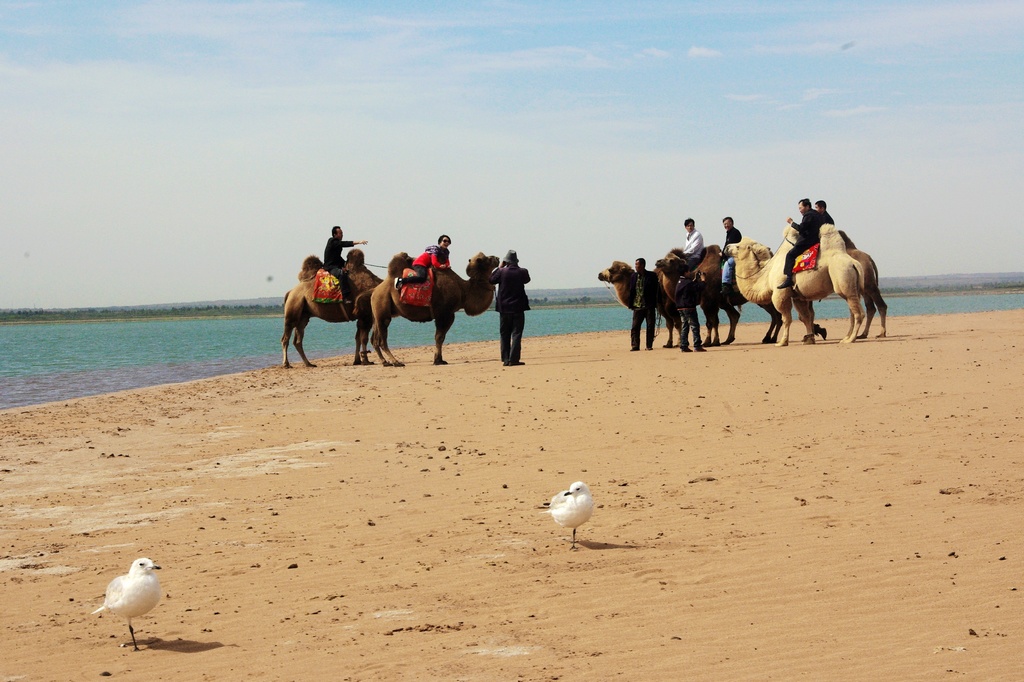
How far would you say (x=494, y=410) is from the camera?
14898 millimetres

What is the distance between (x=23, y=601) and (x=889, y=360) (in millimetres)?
12707

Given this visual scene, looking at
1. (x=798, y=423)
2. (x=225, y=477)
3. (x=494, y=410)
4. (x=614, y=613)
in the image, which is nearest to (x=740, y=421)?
(x=798, y=423)

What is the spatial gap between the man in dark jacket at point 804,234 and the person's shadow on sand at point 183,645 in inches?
609

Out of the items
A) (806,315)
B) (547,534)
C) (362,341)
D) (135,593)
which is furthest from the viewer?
(362,341)

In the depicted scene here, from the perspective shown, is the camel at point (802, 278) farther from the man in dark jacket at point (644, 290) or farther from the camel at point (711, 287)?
the man in dark jacket at point (644, 290)

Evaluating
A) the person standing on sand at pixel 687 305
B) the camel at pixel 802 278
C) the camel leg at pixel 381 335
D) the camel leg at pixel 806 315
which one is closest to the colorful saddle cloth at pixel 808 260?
the camel at pixel 802 278

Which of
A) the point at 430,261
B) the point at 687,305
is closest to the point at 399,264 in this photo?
the point at 430,261

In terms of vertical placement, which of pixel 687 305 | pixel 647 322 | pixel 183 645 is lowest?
pixel 183 645

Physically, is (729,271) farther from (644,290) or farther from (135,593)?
(135,593)

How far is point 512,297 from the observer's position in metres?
20.2

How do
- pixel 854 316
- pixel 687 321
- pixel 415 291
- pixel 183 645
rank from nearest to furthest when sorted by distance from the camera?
pixel 183 645 → pixel 854 316 → pixel 687 321 → pixel 415 291

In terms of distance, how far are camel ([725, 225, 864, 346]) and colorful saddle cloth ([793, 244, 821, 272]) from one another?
0.24 feet

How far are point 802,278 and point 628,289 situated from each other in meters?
3.74

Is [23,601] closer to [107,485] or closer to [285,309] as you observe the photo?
[107,485]
